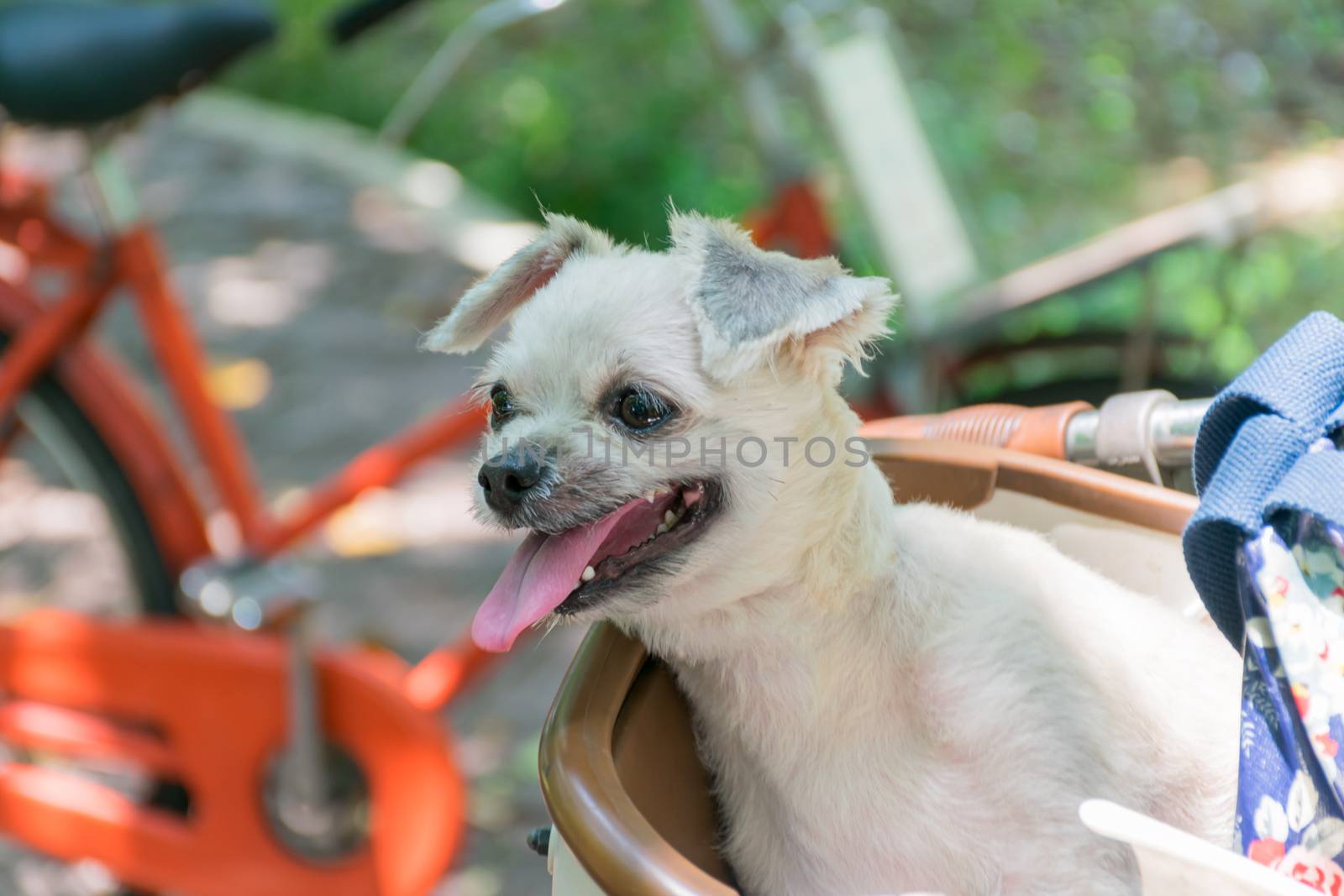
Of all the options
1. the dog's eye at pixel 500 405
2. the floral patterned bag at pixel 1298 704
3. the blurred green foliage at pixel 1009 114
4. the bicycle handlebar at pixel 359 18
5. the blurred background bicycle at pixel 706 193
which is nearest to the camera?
the floral patterned bag at pixel 1298 704

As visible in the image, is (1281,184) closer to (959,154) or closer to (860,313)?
(959,154)

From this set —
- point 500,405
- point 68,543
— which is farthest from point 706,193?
point 500,405

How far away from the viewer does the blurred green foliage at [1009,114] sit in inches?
181

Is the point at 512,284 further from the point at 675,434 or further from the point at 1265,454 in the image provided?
the point at 1265,454

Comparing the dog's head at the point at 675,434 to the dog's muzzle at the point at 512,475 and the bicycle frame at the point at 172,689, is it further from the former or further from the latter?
the bicycle frame at the point at 172,689

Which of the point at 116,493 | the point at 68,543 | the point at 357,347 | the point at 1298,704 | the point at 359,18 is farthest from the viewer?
the point at 357,347

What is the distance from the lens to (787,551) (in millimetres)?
1238

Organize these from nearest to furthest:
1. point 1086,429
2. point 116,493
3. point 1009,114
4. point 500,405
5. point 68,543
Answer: point 500,405, point 1086,429, point 116,493, point 68,543, point 1009,114

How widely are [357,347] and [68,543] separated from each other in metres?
1.44

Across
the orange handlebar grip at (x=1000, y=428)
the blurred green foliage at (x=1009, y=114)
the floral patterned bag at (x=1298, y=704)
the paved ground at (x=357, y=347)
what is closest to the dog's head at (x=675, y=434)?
the orange handlebar grip at (x=1000, y=428)

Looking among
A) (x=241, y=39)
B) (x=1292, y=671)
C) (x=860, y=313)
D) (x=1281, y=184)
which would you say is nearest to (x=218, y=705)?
(x=241, y=39)

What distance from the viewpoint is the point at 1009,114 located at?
5242 mm

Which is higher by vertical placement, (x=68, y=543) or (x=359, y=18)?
(x=359, y=18)

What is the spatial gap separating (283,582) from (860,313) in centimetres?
136
